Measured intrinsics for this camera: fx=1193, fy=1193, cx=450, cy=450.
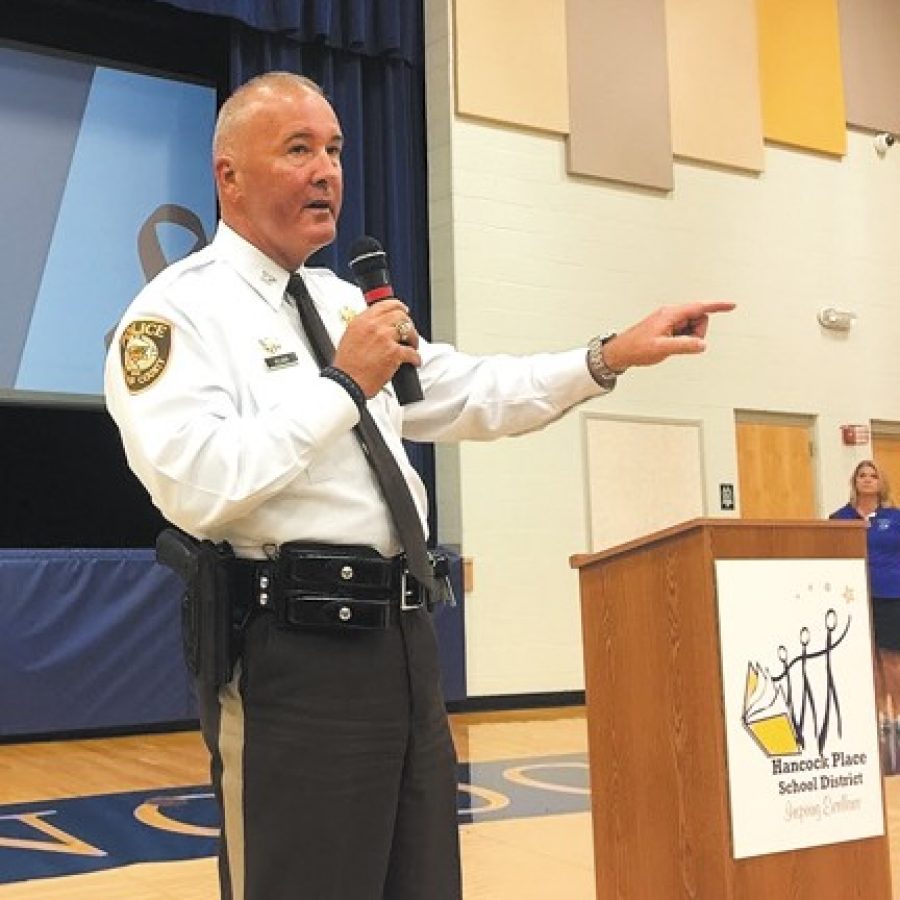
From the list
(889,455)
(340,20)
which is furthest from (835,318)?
(340,20)

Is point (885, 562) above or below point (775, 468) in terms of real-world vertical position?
below

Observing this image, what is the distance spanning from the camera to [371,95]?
7.79 metres

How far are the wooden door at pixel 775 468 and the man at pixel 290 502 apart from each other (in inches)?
291

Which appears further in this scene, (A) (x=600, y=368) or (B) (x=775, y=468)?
(B) (x=775, y=468)

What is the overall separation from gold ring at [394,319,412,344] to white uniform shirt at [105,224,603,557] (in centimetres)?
11

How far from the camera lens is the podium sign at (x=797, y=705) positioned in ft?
6.59

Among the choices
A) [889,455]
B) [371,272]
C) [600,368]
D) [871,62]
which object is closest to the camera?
[371,272]

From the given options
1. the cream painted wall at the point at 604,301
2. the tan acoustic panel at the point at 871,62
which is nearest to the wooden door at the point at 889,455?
the cream painted wall at the point at 604,301

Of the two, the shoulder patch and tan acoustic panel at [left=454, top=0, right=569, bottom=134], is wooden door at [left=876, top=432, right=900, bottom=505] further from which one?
the shoulder patch

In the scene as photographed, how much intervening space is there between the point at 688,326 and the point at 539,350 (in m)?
6.21

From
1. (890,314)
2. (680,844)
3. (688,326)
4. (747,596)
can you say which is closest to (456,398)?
(688,326)

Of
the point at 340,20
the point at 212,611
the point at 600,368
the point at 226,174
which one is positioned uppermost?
the point at 340,20

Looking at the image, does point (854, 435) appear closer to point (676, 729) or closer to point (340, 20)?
point (340, 20)

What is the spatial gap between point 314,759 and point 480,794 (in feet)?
10.2
